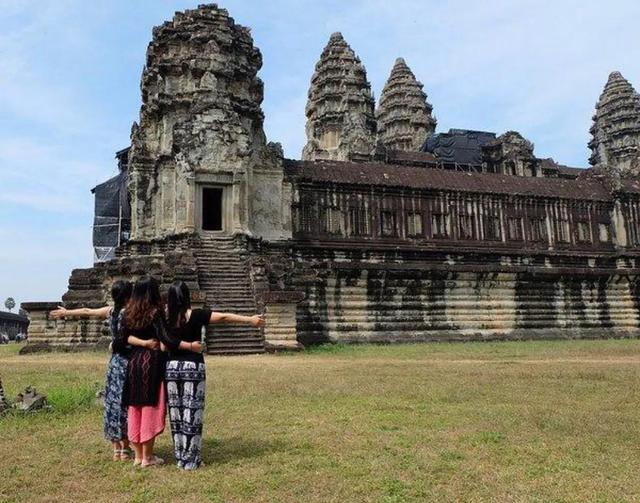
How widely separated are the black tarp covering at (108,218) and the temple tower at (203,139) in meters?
14.4

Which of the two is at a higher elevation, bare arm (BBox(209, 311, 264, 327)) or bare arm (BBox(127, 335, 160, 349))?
bare arm (BBox(209, 311, 264, 327))

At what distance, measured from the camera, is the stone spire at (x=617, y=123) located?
195 feet

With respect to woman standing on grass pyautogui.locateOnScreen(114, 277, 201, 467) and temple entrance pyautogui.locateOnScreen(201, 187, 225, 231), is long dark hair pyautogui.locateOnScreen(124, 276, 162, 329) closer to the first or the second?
woman standing on grass pyautogui.locateOnScreen(114, 277, 201, 467)

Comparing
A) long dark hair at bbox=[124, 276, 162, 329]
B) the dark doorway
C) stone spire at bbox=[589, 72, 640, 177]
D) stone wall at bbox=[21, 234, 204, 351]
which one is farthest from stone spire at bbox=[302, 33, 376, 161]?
long dark hair at bbox=[124, 276, 162, 329]

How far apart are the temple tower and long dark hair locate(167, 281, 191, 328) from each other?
17.7 m

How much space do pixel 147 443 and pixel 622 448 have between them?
4.89 meters

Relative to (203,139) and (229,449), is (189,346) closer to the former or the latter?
(229,449)

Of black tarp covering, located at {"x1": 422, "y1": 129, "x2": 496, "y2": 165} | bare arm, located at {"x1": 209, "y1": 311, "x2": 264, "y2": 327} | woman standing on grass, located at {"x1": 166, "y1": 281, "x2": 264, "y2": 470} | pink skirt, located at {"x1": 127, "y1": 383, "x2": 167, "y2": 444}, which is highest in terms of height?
black tarp covering, located at {"x1": 422, "y1": 129, "x2": 496, "y2": 165}

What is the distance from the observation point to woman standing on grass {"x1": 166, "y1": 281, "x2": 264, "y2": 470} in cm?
590

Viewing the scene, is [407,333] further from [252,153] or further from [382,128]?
[382,128]

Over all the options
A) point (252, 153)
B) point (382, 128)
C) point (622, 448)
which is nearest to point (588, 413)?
point (622, 448)

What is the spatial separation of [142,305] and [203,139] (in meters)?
18.7

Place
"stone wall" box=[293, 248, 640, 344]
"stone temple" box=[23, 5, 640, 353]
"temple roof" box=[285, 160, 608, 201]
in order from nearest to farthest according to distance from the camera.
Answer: "stone temple" box=[23, 5, 640, 353], "stone wall" box=[293, 248, 640, 344], "temple roof" box=[285, 160, 608, 201]

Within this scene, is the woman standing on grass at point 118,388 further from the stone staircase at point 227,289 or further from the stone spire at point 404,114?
the stone spire at point 404,114
